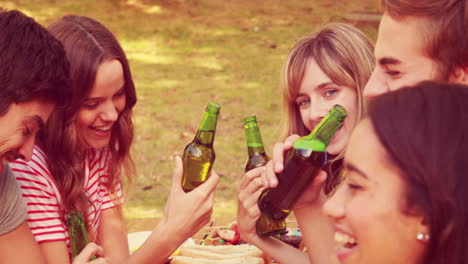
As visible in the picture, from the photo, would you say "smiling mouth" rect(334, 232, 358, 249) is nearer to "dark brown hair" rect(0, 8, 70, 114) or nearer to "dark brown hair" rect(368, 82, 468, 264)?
"dark brown hair" rect(368, 82, 468, 264)

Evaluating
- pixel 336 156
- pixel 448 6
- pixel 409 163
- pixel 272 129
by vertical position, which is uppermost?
pixel 448 6

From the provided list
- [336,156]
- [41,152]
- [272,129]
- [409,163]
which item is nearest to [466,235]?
[409,163]

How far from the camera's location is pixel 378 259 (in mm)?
1437

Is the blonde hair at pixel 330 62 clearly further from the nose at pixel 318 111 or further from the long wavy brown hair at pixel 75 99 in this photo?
the long wavy brown hair at pixel 75 99

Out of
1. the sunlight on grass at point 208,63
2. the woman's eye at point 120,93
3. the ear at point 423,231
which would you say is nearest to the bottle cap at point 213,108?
the woman's eye at point 120,93

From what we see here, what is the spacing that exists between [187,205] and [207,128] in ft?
1.07

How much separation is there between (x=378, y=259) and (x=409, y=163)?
25cm

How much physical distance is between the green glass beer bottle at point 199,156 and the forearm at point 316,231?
431 millimetres

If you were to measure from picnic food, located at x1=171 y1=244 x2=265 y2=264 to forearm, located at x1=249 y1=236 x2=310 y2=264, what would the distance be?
117 mm

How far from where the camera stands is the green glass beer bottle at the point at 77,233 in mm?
2486

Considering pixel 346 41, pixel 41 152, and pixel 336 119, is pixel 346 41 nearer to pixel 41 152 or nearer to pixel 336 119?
pixel 336 119

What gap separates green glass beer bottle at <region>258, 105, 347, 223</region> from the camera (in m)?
2.21

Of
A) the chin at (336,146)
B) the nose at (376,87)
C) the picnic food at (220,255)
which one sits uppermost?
the nose at (376,87)

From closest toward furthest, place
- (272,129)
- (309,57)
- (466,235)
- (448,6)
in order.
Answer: (466,235) → (448,6) → (309,57) → (272,129)
